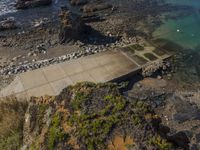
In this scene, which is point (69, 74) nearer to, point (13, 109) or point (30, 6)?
point (13, 109)

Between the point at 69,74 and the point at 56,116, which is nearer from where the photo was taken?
the point at 56,116

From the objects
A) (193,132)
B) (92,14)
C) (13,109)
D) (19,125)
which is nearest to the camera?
(19,125)

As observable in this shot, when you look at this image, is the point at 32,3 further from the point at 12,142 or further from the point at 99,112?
the point at 99,112

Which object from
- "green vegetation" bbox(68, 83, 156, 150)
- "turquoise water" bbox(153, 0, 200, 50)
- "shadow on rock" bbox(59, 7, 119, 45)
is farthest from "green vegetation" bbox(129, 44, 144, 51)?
"green vegetation" bbox(68, 83, 156, 150)

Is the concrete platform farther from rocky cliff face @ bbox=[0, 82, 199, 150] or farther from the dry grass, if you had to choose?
rocky cliff face @ bbox=[0, 82, 199, 150]

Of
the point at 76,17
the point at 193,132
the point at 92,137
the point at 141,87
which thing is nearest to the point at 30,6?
the point at 76,17
